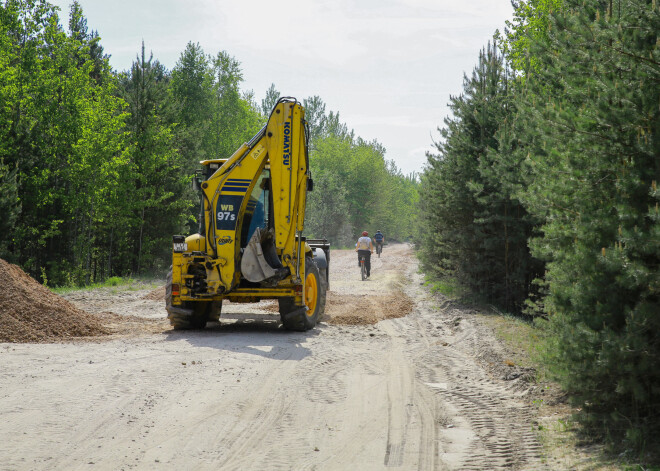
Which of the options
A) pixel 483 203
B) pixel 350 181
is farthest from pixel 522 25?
pixel 350 181

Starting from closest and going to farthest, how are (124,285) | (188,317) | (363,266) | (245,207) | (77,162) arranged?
(245,207)
(188,317)
(124,285)
(77,162)
(363,266)

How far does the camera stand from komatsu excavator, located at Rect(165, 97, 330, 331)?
11.5 meters

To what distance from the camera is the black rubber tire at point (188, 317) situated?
11.9 m

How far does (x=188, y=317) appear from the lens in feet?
39.3

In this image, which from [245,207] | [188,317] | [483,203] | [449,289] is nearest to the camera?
[245,207]

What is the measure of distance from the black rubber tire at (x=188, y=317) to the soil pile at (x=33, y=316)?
4.29ft

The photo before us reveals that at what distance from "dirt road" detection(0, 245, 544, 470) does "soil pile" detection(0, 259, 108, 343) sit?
78cm

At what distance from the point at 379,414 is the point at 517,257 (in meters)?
10.1

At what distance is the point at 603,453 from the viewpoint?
5.38 metres

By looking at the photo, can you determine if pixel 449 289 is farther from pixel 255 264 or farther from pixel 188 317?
pixel 188 317

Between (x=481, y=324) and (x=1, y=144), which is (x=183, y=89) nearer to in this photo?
(x=1, y=144)

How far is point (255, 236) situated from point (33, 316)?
171 inches

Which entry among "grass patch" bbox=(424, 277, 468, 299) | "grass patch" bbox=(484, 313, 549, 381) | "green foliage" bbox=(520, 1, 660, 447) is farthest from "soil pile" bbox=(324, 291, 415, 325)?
"green foliage" bbox=(520, 1, 660, 447)

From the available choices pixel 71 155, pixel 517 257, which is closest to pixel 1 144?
pixel 71 155
